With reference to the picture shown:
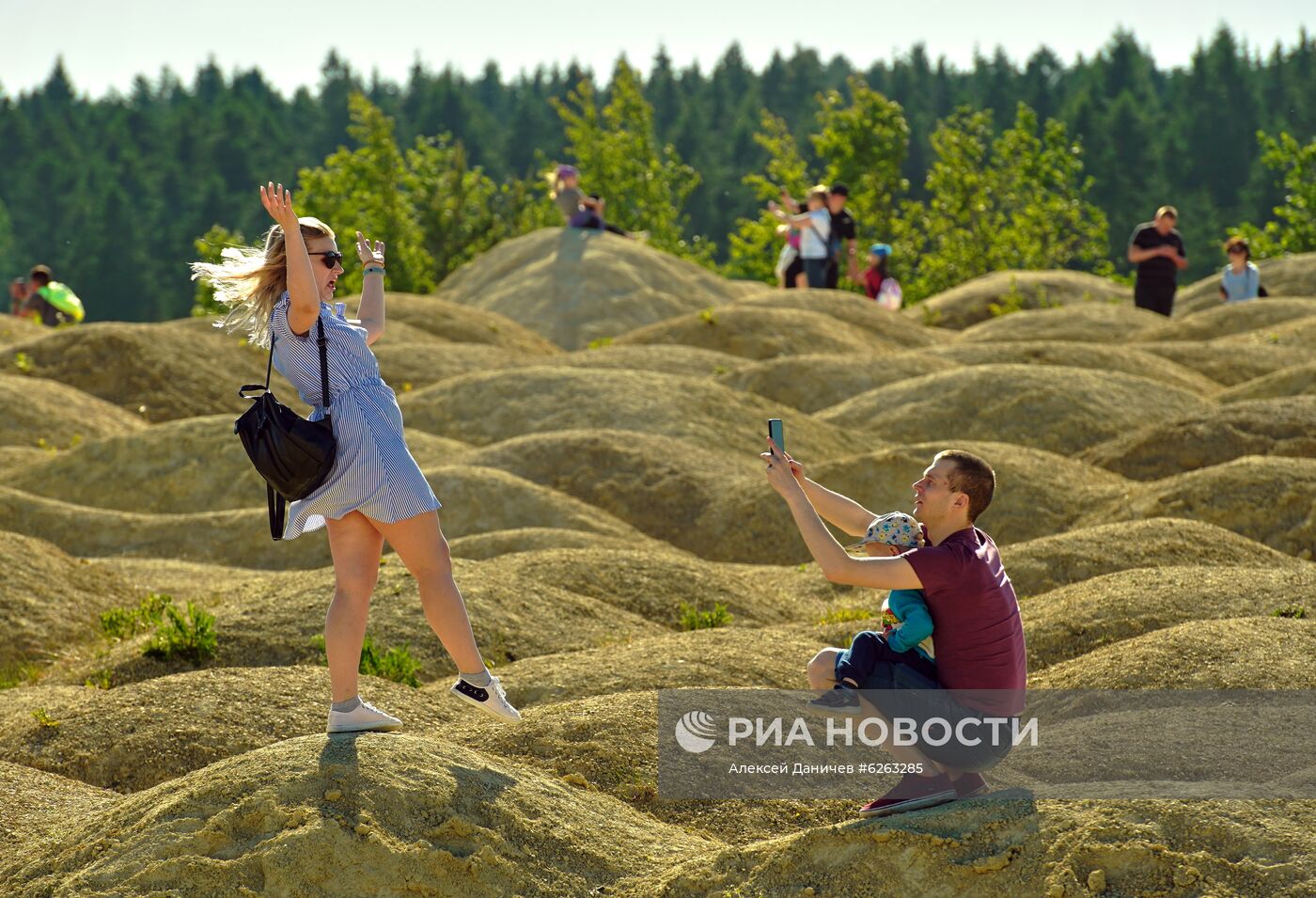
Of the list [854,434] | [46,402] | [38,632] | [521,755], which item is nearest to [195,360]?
[46,402]

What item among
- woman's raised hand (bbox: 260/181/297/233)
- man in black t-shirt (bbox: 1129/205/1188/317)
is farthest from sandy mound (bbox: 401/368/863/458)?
woman's raised hand (bbox: 260/181/297/233)

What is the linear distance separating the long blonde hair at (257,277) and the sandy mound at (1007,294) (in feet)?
93.7

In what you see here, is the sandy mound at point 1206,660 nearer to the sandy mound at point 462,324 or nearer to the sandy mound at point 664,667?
the sandy mound at point 664,667

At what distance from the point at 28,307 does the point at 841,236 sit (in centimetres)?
1792

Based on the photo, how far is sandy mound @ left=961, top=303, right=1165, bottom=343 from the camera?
28.0 meters

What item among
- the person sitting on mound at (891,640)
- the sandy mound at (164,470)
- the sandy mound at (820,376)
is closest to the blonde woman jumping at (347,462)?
the person sitting on mound at (891,640)

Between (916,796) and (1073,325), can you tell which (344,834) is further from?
(1073,325)

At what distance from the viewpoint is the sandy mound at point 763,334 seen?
26172 mm

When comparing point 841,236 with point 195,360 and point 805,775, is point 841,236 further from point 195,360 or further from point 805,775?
point 805,775

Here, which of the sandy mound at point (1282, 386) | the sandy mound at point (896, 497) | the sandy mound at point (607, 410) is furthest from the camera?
the sandy mound at point (1282, 386)

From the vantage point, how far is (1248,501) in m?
15.0

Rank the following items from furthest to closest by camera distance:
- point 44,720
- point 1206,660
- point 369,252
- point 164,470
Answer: point 164,470 → point 1206,660 → point 44,720 → point 369,252

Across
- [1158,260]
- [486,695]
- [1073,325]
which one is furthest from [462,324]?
[486,695]

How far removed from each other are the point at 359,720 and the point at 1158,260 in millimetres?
24092
